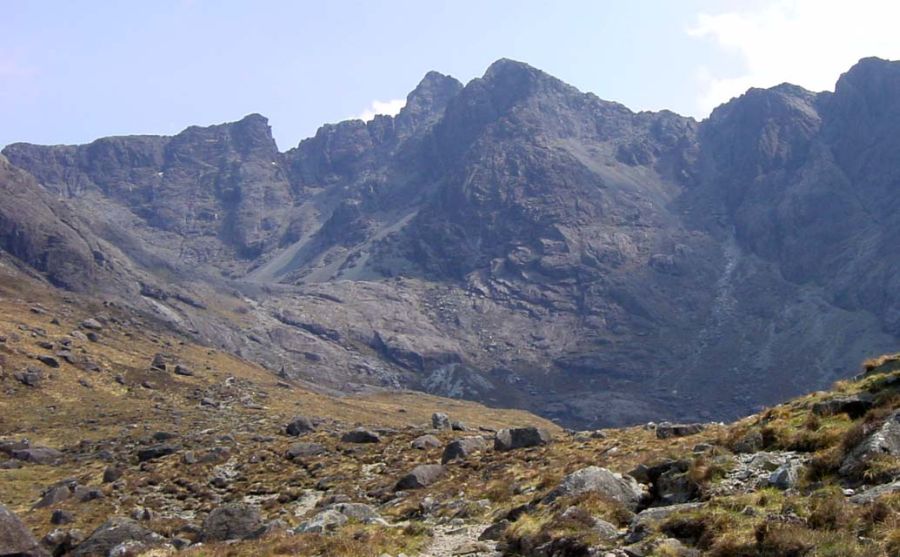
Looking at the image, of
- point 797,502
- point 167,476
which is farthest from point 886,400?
point 167,476

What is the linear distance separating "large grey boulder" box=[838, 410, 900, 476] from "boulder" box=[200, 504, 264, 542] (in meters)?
21.5

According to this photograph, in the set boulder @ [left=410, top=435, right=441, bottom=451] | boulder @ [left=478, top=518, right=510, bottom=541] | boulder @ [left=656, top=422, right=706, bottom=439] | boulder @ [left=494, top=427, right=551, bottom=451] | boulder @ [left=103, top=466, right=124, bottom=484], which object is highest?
boulder @ [left=656, top=422, right=706, bottom=439]

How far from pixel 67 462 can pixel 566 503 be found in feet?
199

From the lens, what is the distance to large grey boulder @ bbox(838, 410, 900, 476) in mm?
19078

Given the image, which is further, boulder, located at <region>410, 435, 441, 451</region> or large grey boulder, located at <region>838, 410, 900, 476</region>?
boulder, located at <region>410, 435, 441, 451</region>

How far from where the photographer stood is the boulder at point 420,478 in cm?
3891

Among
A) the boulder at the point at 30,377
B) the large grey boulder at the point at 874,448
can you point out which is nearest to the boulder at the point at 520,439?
the large grey boulder at the point at 874,448

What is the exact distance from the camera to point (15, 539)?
2828cm

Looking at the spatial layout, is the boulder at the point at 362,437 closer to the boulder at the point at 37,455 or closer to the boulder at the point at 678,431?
the boulder at the point at 678,431

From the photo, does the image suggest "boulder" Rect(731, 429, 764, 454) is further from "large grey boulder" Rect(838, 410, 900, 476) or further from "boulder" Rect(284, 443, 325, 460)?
"boulder" Rect(284, 443, 325, 460)

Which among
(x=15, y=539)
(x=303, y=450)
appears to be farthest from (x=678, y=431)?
(x=15, y=539)

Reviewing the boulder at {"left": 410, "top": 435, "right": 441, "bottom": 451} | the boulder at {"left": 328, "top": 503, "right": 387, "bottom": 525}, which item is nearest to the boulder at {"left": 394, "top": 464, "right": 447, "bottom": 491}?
the boulder at {"left": 328, "top": 503, "right": 387, "bottom": 525}

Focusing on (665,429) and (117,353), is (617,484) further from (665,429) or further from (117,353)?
(117,353)

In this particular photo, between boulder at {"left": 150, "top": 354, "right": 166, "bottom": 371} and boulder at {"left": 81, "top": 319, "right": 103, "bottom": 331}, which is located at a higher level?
boulder at {"left": 81, "top": 319, "right": 103, "bottom": 331}
